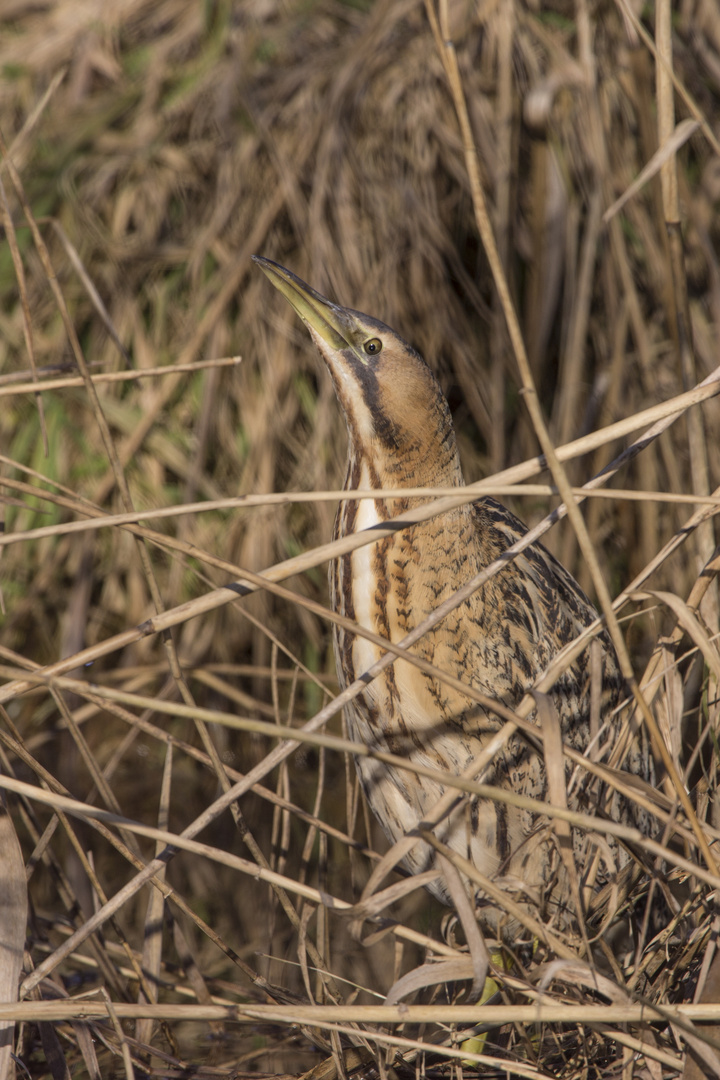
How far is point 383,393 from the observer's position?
169 centimetres

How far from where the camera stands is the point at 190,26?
340 cm

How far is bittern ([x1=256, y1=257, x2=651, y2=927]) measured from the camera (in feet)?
5.54

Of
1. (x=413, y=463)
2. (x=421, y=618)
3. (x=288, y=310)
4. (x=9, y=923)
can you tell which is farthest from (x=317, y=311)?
(x=288, y=310)

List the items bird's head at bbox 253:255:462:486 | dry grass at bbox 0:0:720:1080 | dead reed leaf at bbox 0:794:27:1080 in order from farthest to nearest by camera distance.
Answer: dry grass at bbox 0:0:720:1080 → bird's head at bbox 253:255:462:486 → dead reed leaf at bbox 0:794:27:1080

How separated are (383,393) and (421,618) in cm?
35

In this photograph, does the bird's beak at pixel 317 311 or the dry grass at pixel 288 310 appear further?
the dry grass at pixel 288 310

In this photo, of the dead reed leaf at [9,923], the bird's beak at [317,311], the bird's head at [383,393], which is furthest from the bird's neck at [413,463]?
the dead reed leaf at [9,923]

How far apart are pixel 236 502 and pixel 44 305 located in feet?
7.08

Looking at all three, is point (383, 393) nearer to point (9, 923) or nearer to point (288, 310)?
point (9, 923)

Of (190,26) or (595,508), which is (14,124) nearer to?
(190,26)

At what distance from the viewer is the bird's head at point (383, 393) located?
168cm

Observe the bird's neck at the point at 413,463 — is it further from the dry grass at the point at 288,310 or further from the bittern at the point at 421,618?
the dry grass at the point at 288,310

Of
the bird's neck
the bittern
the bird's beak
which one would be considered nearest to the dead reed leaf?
the bittern

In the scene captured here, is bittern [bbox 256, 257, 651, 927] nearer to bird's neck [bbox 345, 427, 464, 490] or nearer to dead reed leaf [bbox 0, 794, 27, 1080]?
bird's neck [bbox 345, 427, 464, 490]
